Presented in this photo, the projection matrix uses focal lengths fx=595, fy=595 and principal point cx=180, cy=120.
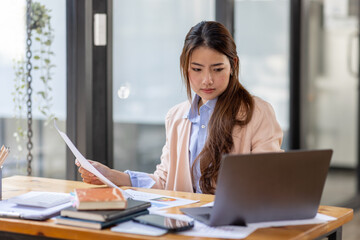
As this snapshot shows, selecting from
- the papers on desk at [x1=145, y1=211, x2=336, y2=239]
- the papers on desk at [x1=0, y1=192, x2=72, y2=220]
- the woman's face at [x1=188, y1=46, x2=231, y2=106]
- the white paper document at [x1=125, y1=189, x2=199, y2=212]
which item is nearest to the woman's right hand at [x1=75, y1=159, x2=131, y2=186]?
the white paper document at [x1=125, y1=189, x2=199, y2=212]

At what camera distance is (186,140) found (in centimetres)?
244

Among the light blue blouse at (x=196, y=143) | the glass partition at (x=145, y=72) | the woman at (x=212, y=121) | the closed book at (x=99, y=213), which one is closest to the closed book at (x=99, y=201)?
the closed book at (x=99, y=213)

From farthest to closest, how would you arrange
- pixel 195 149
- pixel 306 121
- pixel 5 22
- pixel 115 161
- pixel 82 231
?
pixel 306 121 < pixel 115 161 < pixel 5 22 < pixel 195 149 < pixel 82 231

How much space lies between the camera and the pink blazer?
90.4 inches

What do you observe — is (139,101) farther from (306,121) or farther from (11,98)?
(306,121)

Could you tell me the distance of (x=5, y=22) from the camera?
2.80m

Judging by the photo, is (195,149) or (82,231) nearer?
(82,231)

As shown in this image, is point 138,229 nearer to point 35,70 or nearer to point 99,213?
point 99,213

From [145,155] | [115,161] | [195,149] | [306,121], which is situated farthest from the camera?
[306,121]

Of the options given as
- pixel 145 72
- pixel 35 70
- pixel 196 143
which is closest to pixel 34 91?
pixel 35 70

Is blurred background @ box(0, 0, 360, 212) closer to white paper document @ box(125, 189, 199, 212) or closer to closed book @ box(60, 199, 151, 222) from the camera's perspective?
white paper document @ box(125, 189, 199, 212)

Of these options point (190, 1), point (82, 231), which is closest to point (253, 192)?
point (82, 231)

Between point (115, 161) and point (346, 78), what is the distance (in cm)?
264

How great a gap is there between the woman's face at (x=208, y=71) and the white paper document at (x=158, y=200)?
47cm
